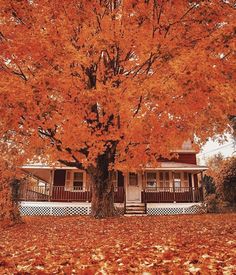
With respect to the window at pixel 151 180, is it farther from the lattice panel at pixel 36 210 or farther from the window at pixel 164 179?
the lattice panel at pixel 36 210

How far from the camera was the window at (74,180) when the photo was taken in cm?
2728

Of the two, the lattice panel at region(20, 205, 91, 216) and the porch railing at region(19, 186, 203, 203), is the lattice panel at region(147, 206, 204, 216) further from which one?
the lattice panel at region(20, 205, 91, 216)

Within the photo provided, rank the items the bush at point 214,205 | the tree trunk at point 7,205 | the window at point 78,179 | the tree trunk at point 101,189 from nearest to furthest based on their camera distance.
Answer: the tree trunk at point 7,205
the tree trunk at point 101,189
the bush at point 214,205
the window at point 78,179

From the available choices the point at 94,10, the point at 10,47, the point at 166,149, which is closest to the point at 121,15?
the point at 94,10

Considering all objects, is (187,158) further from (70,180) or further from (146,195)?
(70,180)

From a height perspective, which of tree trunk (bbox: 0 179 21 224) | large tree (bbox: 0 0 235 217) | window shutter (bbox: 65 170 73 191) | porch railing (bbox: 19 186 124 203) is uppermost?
large tree (bbox: 0 0 235 217)

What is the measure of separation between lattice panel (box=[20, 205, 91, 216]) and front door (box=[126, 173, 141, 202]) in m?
3.72

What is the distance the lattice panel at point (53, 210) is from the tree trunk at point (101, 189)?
9.26 m

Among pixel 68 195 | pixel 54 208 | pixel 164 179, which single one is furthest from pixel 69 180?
pixel 164 179

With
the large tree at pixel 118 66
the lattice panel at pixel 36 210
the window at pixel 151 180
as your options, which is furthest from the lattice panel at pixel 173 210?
the large tree at pixel 118 66

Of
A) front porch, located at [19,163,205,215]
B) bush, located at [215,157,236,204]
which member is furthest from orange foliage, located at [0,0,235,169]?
front porch, located at [19,163,205,215]

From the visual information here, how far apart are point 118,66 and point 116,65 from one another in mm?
213

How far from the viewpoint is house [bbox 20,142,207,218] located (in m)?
25.3

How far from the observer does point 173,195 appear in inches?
1056
